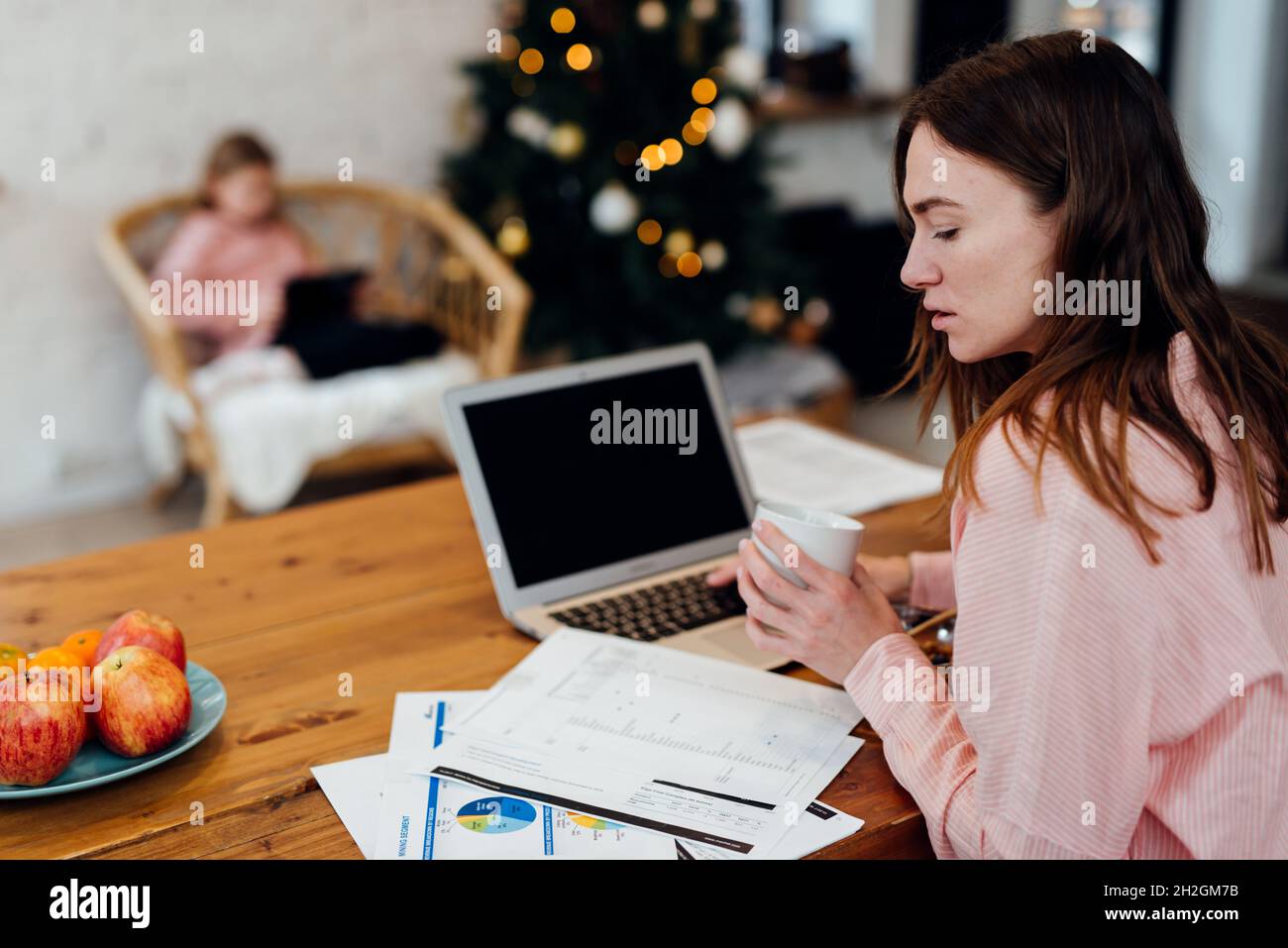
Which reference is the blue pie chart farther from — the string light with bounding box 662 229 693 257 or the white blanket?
the string light with bounding box 662 229 693 257

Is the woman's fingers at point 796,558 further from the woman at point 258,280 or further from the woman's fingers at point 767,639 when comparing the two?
the woman at point 258,280

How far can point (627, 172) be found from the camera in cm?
366

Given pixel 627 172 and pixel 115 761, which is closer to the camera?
pixel 115 761

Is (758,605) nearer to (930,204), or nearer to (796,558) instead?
(796,558)

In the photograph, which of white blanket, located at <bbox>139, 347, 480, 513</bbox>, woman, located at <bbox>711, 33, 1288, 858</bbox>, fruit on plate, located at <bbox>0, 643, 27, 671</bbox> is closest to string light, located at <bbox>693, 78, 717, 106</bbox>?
white blanket, located at <bbox>139, 347, 480, 513</bbox>

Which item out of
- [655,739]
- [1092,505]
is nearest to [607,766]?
[655,739]

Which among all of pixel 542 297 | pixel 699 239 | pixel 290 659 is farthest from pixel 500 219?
pixel 290 659

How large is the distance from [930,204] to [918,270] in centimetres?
6

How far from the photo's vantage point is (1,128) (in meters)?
3.38

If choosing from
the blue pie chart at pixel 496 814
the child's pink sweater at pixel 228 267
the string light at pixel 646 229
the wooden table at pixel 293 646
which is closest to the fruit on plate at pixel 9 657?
the wooden table at pixel 293 646
